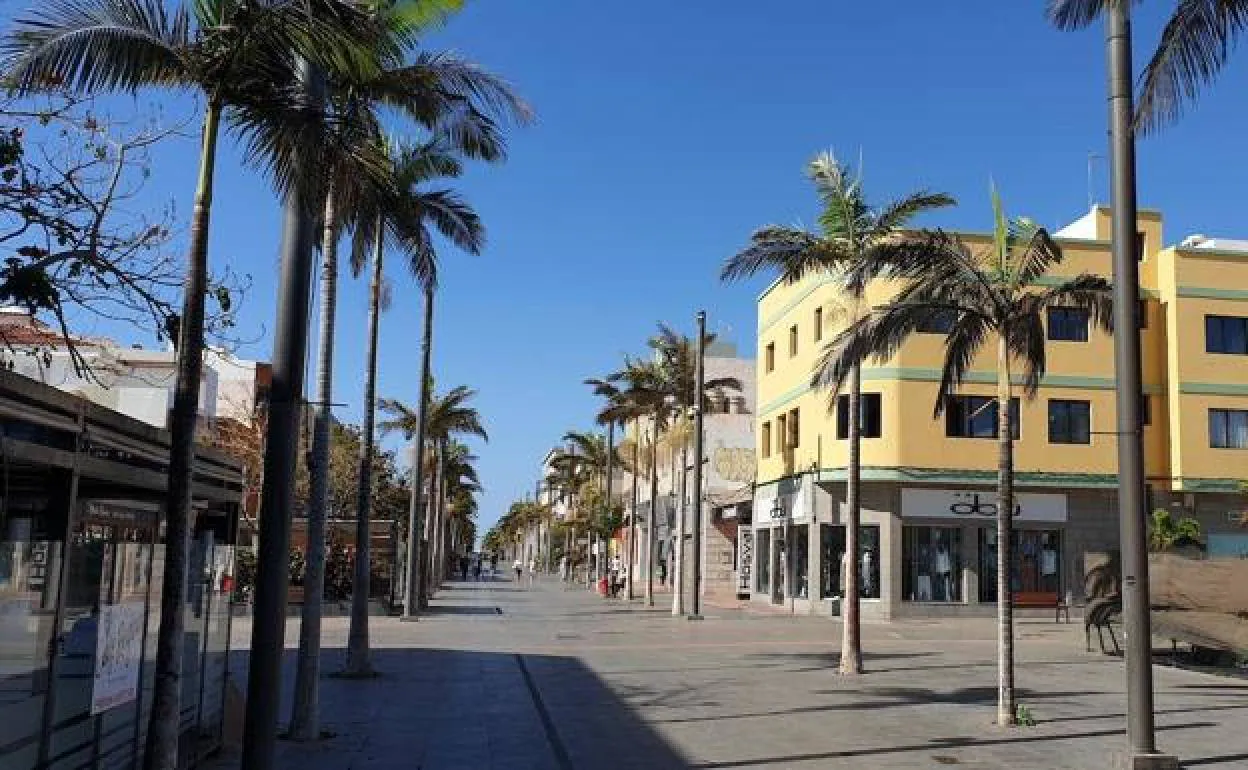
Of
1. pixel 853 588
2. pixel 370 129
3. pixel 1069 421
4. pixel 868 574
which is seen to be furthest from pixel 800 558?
pixel 370 129

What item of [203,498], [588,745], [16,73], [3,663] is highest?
[16,73]

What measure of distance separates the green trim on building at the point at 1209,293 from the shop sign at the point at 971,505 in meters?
7.82

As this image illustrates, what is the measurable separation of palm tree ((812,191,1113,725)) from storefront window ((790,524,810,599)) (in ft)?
87.3

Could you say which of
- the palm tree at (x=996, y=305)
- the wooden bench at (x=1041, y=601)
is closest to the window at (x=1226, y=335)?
the wooden bench at (x=1041, y=601)

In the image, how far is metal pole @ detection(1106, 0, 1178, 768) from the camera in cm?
1084

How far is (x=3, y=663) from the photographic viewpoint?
6.62 meters

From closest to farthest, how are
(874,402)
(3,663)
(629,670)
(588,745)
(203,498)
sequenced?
(3,663) → (203,498) → (588,745) → (629,670) → (874,402)

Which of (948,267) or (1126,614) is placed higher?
(948,267)

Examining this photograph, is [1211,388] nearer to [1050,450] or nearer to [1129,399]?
[1050,450]

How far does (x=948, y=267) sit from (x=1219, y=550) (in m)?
29.4

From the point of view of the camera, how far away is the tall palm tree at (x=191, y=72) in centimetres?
700

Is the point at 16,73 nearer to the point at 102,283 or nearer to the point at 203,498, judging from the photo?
the point at 102,283

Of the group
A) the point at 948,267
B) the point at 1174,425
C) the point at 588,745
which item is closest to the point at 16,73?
the point at 588,745

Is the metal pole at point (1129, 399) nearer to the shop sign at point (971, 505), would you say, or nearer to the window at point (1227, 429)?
the shop sign at point (971, 505)
